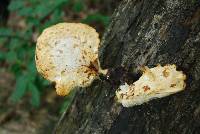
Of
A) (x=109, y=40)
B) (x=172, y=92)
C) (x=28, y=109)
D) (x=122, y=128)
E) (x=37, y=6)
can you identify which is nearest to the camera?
(x=172, y=92)

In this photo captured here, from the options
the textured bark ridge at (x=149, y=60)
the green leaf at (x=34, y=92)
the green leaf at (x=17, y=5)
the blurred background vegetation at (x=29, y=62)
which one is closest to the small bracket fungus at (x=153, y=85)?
the textured bark ridge at (x=149, y=60)

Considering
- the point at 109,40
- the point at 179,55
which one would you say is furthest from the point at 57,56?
Answer: the point at 179,55

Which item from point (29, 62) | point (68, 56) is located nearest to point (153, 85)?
point (68, 56)

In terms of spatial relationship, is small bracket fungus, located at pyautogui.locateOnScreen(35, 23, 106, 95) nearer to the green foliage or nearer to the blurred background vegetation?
the blurred background vegetation

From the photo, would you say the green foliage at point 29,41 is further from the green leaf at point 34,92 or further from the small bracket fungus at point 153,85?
the small bracket fungus at point 153,85

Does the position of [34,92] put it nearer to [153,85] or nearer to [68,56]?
[68,56]

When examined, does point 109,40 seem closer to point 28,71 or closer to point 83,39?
point 83,39

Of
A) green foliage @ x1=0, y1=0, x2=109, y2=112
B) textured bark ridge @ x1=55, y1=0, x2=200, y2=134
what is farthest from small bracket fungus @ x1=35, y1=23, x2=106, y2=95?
green foliage @ x1=0, y1=0, x2=109, y2=112
